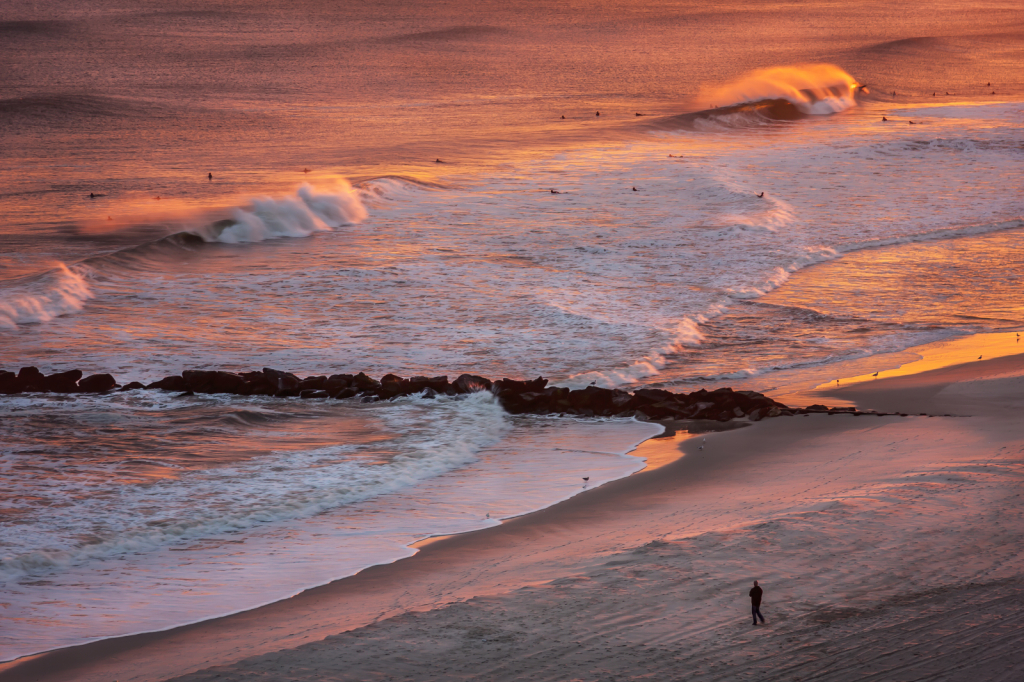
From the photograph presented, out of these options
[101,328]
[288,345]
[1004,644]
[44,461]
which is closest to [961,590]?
[1004,644]

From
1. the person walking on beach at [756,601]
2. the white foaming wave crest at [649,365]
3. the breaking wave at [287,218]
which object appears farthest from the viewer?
the breaking wave at [287,218]

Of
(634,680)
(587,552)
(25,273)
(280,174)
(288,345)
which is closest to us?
(634,680)

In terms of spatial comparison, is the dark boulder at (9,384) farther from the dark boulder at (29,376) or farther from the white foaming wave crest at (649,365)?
the white foaming wave crest at (649,365)

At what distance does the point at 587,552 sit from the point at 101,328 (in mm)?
8933

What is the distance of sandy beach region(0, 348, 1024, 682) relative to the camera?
5074 mm

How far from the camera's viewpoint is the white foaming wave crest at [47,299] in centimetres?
1373

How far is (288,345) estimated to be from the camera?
1255cm

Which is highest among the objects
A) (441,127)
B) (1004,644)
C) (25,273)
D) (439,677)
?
(441,127)

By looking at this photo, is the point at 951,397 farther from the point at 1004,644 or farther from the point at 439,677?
the point at 439,677

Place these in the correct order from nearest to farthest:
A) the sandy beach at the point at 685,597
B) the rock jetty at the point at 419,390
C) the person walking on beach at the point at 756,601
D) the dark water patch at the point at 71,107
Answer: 1. the sandy beach at the point at 685,597
2. the person walking on beach at the point at 756,601
3. the rock jetty at the point at 419,390
4. the dark water patch at the point at 71,107

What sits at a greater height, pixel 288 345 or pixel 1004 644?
pixel 288 345

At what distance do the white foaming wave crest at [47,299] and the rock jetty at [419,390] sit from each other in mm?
3263

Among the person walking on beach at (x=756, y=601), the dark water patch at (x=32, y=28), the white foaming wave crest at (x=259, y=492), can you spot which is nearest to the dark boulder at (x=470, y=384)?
the white foaming wave crest at (x=259, y=492)

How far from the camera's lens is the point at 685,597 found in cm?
574
